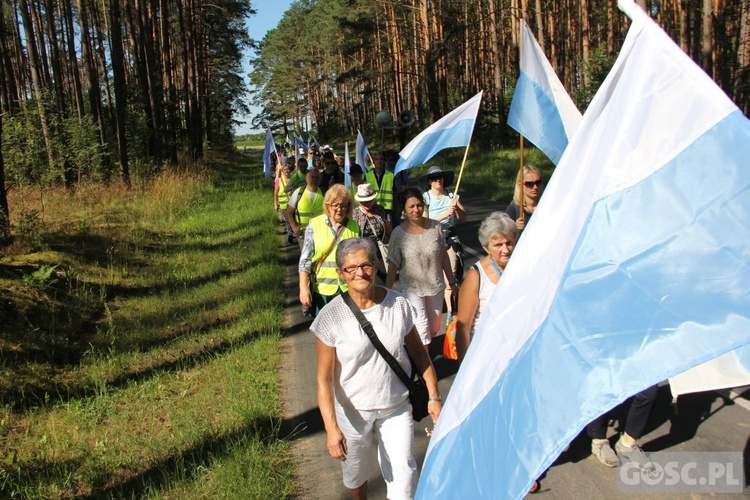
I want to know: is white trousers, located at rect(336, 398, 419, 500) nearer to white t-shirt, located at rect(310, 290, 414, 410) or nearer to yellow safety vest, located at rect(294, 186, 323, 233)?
white t-shirt, located at rect(310, 290, 414, 410)

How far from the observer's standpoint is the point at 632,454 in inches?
156

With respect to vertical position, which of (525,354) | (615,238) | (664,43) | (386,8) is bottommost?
(525,354)

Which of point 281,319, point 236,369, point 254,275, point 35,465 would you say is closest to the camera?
Result: point 35,465

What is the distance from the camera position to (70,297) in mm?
7977

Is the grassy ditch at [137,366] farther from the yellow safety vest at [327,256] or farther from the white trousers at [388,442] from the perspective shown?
the yellow safety vest at [327,256]

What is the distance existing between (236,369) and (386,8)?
46.0 metres

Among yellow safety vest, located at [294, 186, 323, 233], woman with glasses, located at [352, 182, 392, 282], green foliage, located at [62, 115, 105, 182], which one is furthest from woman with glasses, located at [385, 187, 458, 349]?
green foliage, located at [62, 115, 105, 182]

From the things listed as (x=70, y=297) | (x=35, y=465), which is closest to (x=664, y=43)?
(x=35, y=465)

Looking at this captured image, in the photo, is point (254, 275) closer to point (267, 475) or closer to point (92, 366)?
point (92, 366)

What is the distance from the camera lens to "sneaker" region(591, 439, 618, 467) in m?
3.93

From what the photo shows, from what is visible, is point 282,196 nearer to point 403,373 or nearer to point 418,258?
point 418,258

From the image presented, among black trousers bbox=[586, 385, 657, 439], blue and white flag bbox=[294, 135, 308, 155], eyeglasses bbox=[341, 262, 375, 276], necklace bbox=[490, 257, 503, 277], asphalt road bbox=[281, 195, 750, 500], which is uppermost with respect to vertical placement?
blue and white flag bbox=[294, 135, 308, 155]

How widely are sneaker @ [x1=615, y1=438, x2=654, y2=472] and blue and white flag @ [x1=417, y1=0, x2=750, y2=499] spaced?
7.20 ft

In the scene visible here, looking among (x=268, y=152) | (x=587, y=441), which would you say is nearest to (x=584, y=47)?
(x=268, y=152)
